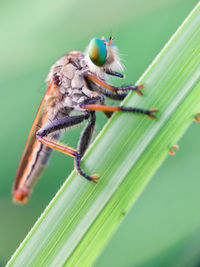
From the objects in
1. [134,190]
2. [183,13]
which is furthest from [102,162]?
[183,13]

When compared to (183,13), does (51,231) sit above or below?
below

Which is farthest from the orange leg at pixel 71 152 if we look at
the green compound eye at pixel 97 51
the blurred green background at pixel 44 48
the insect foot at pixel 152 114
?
the green compound eye at pixel 97 51

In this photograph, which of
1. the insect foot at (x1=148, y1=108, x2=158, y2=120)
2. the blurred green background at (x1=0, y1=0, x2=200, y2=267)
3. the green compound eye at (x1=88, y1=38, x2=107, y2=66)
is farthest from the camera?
the blurred green background at (x1=0, y1=0, x2=200, y2=267)

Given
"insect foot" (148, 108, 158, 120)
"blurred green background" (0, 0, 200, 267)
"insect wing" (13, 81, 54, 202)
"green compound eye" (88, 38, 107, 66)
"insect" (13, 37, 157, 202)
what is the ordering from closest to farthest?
"insect foot" (148, 108, 158, 120) < "green compound eye" (88, 38, 107, 66) < "insect" (13, 37, 157, 202) < "insect wing" (13, 81, 54, 202) < "blurred green background" (0, 0, 200, 267)

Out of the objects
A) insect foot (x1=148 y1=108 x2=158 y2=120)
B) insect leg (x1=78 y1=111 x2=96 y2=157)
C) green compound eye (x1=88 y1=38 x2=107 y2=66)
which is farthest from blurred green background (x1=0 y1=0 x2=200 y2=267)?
insect foot (x1=148 y1=108 x2=158 y2=120)

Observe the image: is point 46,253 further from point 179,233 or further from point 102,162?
point 179,233

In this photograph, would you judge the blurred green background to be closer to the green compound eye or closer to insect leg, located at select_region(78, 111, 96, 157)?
insect leg, located at select_region(78, 111, 96, 157)

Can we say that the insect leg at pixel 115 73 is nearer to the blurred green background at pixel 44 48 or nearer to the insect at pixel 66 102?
the insect at pixel 66 102

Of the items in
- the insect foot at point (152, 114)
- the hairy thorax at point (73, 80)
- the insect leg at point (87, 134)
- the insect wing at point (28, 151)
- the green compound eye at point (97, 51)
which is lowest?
the insect wing at point (28, 151)
